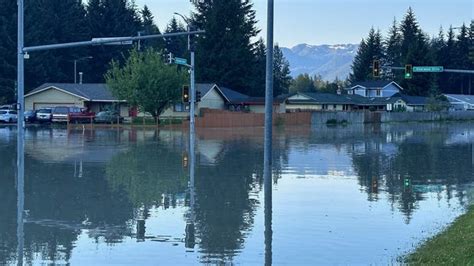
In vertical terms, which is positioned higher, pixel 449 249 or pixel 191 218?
pixel 449 249

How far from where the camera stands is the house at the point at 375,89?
13869cm

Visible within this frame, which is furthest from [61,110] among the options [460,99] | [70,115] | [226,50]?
[460,99]

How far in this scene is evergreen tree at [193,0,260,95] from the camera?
106375 millimetres

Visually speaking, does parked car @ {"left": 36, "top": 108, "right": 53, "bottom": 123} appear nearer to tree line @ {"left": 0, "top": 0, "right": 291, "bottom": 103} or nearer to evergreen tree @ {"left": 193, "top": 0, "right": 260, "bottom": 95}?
tree line @ {"left": 0, "top": 0, "right": 291, "bottom": 103}

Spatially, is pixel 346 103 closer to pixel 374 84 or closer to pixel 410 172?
pixel 374 84

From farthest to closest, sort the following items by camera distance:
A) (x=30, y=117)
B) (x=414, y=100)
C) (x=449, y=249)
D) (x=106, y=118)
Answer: (x=414, y=100) < (x=30, y=117) < (x=106, y=118) < (x=449, y=249)

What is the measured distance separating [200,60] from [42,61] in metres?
21.4

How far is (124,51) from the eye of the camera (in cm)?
11281

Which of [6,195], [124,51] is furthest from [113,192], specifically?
[124,51]

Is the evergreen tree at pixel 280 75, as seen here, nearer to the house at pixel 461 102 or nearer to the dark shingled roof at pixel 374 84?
the dark shingled roof at pixel 374 84

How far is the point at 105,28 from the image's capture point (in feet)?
373

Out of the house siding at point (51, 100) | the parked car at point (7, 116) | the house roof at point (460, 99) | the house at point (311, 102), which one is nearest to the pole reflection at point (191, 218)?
the parked car at point (7, 116)

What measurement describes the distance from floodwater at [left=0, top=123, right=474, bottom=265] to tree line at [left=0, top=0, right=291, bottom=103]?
63.4 m

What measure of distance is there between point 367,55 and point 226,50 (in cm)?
6049
